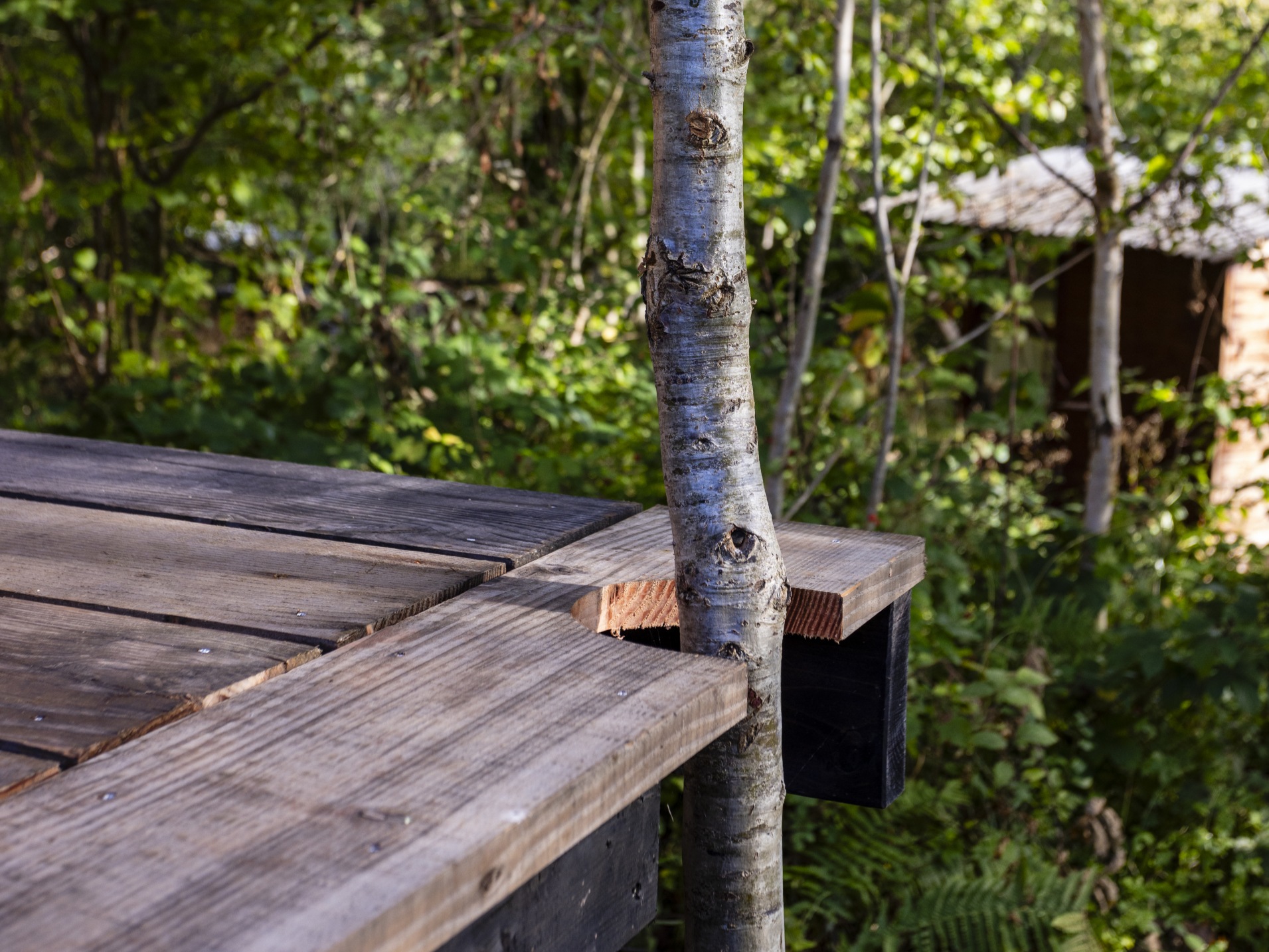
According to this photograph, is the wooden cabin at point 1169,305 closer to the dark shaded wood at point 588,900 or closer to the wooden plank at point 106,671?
the dark shaded wood at point 588,900

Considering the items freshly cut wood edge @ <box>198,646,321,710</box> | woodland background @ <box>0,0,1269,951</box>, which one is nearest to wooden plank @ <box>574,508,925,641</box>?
freshly cut wood edge @ <box>198,646,321,710</box>

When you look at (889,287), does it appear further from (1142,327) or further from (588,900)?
(1142,327)

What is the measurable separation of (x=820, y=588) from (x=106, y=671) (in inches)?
28.7

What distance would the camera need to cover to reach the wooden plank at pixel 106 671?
0.89m

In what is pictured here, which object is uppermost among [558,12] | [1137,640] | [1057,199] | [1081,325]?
[558,12]

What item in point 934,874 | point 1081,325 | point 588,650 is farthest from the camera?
point 1081,325

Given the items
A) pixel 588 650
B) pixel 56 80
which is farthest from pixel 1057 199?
pixel 588 650

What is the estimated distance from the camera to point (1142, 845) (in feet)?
10.9

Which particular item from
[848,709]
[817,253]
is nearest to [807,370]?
[817,253]

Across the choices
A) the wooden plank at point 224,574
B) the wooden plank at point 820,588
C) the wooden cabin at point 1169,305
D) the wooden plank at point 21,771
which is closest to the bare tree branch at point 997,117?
the wooden cabin at point 1169,305

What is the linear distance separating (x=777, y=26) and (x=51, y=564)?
3.76m

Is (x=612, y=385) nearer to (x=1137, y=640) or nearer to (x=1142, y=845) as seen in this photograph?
(x=1137, y=640)

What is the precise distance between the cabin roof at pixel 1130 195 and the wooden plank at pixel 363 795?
3.11m

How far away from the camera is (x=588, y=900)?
3.56 ft
